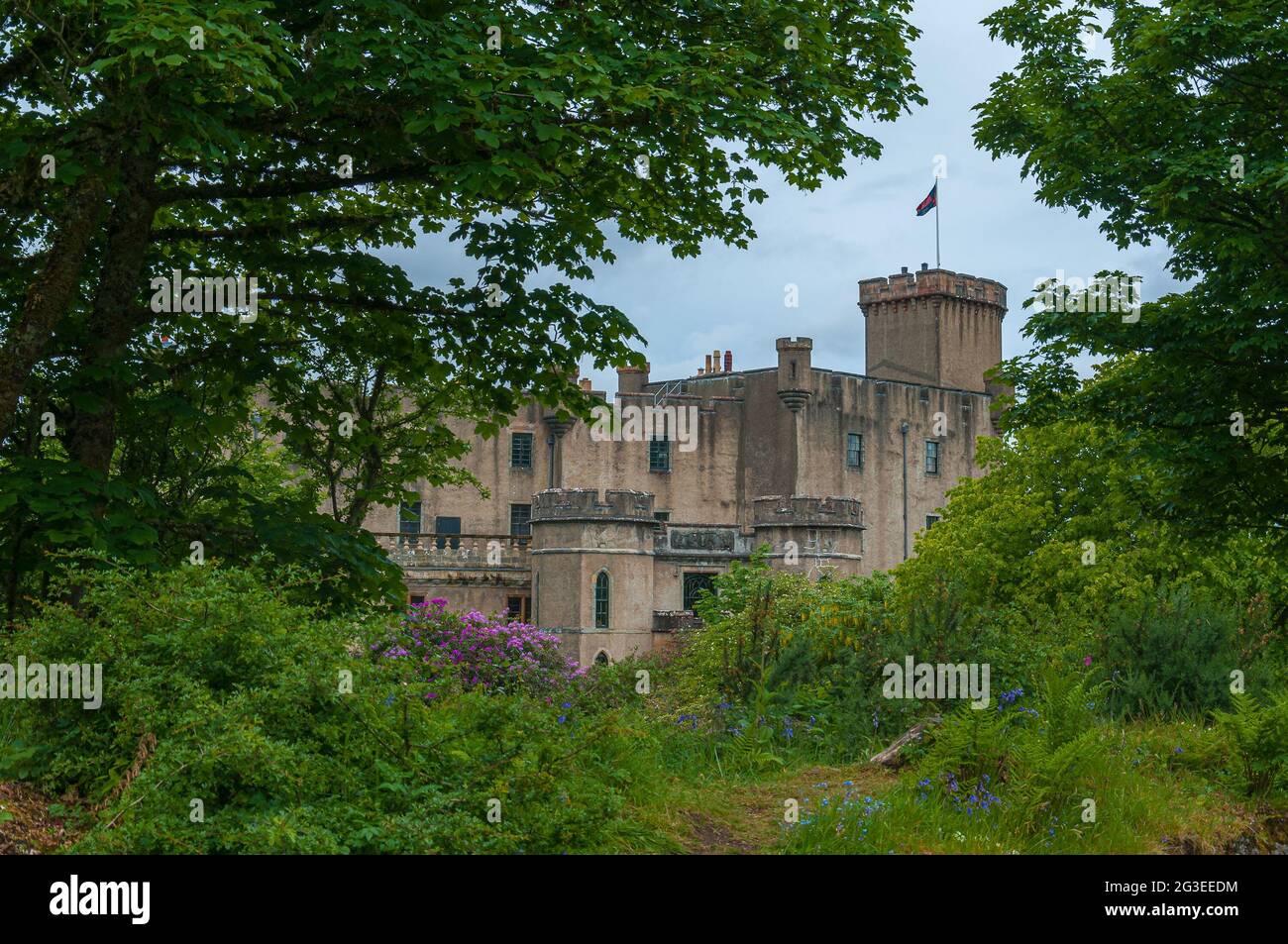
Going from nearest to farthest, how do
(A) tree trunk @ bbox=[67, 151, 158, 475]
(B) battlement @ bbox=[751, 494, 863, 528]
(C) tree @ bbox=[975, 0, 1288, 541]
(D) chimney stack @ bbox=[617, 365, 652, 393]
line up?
(A) tree trunk @ bbox=[67, 151, 158, 475]
(C) tree @ bbox=[975, 0, 1288, 541]
(B) battlement @ bbox=[751, 494, 863, 528]
(D) chimney stack @ bbox=[617, 365, 652, 393]

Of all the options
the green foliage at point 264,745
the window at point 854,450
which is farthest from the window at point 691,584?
the green foliage at point 264,745

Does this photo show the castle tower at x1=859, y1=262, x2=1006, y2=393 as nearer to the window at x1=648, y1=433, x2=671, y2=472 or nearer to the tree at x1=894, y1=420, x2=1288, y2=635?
the window at x1=648, y1=433, x2=671, y2=472

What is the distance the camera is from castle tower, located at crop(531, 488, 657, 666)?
41.8m

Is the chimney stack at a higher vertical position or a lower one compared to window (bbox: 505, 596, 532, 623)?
higher

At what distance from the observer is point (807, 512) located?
44812mm

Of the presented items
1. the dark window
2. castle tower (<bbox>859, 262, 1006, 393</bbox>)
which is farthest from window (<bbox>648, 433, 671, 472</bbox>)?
castle tower (<bbox>859, 262, 1006, 393</bbox>)

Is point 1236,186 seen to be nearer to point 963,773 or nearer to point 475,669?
point 963,773

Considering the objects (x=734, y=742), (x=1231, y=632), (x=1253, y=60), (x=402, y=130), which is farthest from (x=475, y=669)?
(x=1253, y=60)

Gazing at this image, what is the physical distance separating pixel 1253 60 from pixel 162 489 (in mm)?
13395

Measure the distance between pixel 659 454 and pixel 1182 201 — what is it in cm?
3875

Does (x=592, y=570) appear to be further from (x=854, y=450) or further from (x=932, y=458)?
(x=932, y=458)

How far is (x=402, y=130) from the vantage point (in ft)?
34.1

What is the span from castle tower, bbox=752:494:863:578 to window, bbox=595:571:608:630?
610 centimetres

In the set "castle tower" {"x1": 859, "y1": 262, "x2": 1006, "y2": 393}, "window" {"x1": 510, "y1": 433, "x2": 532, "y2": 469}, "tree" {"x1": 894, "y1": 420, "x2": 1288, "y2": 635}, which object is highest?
"castle tower" {"x1": 859, "y1": 262, "x2": 1006, "y2": 393}
